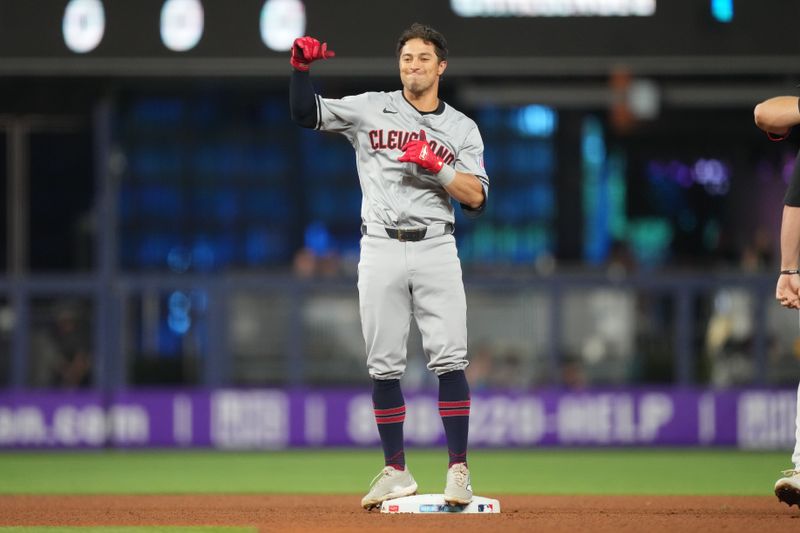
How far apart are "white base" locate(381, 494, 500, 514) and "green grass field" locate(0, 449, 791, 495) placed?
7.69 feet

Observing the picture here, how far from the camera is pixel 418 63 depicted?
6.29 meters

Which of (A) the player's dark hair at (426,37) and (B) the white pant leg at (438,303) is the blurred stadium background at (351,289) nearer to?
(A) the player's dark hair at (426,37)

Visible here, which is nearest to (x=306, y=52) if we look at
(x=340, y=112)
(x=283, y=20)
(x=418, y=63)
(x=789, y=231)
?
(x=340, y=112)

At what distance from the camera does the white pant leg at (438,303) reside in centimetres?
623

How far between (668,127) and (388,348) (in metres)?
13.5

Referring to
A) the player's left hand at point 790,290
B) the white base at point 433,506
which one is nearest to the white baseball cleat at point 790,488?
the player's left hand at point 790,290

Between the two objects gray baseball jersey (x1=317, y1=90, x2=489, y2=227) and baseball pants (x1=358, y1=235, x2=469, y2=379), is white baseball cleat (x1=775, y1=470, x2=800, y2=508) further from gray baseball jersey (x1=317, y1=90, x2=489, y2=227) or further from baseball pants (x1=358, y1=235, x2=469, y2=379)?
gray baseball jersey (x1=317, y1=90, x2=489, y2=227)

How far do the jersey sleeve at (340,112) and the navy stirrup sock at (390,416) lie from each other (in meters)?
→ 1.16

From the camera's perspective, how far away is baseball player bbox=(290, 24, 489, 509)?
624 cm

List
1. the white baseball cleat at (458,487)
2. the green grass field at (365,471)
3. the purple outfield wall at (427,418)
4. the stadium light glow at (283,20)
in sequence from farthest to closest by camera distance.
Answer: the purple outfield wall at (427,418), the stadium light glow at (283,20), the green grass field at (365,471), the white baseball cleat at (458,487)

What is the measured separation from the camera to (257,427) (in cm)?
1360

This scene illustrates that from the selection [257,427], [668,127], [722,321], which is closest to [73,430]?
[257,427]

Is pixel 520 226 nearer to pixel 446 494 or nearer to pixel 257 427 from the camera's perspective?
pixel 257 427

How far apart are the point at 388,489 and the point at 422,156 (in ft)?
4.94
